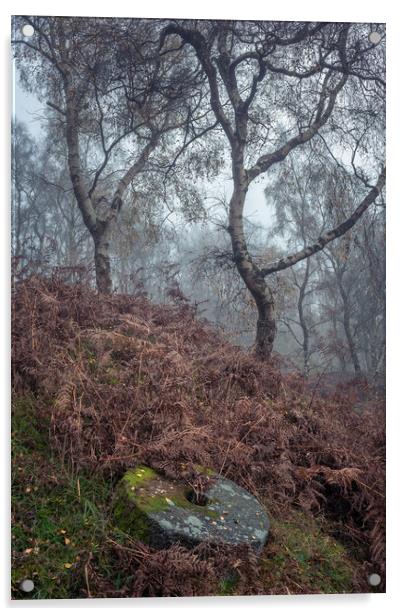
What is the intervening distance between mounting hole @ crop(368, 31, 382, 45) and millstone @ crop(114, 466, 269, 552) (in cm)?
427

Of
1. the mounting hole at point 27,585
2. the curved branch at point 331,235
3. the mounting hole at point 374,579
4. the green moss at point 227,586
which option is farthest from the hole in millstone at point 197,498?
the curved branch at point 331,235

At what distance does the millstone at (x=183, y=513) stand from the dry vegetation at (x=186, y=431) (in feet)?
0.31

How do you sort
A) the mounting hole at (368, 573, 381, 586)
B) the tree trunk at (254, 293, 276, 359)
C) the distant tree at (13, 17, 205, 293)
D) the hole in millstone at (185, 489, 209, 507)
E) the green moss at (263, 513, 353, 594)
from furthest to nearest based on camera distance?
the tree trunk at (254, 293, 276, 359)
the distant tree at (13, 17, 205, 293)
the mounting hole at (368, 573, 381, 586)
the green moss at (263, 513, 353, 594)
the hole in millstone at (185, 489, 209, 507)

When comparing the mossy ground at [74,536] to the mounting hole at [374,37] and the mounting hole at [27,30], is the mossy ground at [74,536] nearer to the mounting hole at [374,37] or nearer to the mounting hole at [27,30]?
the mounting hole at [27,30]

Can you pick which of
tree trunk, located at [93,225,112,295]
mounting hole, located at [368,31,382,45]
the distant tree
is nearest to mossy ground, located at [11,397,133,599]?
tree trunk, located at [93,225,112,295]

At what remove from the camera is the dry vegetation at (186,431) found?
172 inches

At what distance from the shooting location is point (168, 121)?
17.7 ft

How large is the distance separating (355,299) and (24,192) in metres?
3.13

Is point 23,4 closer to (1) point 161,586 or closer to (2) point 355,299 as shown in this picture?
(2) point 355,299

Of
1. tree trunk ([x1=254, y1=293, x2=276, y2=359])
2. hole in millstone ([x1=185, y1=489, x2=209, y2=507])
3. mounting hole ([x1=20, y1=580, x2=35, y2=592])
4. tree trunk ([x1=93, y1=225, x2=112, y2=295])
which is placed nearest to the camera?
mounting hole ([x1=20, y1=580, x2=35, y2=592])

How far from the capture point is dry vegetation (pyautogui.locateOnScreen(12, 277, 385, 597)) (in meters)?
4.38

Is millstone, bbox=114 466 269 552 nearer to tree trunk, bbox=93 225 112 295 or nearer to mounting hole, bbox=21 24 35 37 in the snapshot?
tree trunk, bbox=93 225 112 295

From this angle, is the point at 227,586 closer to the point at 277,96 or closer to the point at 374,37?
the point at 277,96
